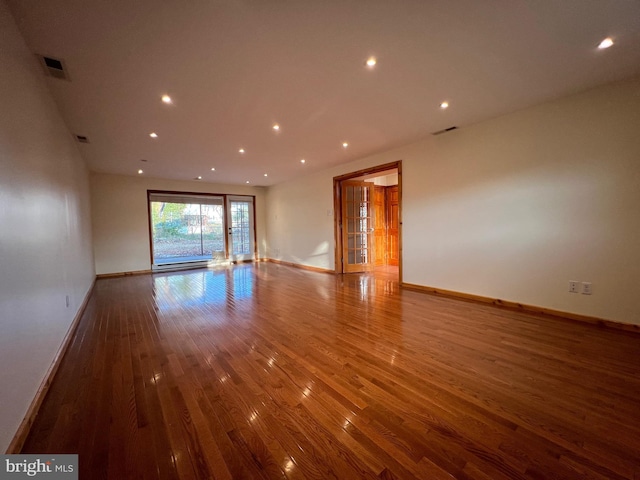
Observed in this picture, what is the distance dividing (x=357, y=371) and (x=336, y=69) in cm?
260

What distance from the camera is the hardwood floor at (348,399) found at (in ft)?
→ 3.88

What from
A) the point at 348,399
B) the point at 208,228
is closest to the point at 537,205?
the point at 348,399

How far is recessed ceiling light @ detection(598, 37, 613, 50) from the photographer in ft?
6.54

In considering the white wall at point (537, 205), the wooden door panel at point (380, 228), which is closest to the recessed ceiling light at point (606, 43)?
the white wall at point (537, 205)

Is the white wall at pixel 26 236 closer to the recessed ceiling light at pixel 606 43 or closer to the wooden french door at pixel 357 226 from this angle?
the recessed ceiling light at pixel 606 43

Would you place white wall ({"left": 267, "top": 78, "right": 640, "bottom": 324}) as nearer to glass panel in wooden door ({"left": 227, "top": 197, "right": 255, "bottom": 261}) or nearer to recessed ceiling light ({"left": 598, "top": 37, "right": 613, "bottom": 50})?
recessed ceiling light ({"left": 598, "top": 37, "right": 613, "bottom": 50})

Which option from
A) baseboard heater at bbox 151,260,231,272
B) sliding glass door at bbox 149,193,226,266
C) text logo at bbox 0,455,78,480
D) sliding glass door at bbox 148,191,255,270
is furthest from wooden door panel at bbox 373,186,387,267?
text logo at bbox 0,455,78,480

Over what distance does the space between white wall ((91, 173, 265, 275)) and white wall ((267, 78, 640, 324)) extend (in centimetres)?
648

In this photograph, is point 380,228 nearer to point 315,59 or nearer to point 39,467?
point 315,59

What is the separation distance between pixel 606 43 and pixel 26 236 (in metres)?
4.59

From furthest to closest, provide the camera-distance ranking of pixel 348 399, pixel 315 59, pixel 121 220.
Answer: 1. pixel 121 220
2. pixel 315 59
3. pixel 348 399

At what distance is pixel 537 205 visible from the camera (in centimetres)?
313

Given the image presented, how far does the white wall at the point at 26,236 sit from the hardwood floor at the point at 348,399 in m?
0.29

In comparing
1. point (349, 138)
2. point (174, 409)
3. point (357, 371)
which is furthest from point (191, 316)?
point (349, 138)
